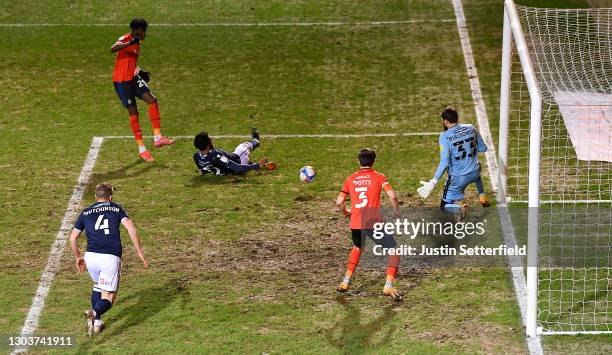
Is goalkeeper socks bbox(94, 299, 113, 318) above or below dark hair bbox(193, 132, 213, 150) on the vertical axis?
below

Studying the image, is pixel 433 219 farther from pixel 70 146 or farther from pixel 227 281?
pixel 70 146

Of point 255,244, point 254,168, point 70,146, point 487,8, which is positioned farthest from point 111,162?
point 487,8

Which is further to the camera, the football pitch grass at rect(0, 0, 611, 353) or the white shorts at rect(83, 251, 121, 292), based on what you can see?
the football pitch grass at rect(0, 0, 611, 353)

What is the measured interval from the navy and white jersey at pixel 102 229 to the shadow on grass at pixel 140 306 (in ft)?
2.69

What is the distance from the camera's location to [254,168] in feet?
55.1

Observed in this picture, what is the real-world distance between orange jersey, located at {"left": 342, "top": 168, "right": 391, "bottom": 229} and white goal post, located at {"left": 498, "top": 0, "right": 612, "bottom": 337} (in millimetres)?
1701

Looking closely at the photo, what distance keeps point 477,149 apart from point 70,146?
6.94 m

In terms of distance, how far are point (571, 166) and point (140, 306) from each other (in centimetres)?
685

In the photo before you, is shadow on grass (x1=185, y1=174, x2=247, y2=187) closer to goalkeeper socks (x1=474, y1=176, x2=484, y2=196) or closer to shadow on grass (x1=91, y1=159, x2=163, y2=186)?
shadow on grass (x1=91, y1=159, x2=163, y2=186)

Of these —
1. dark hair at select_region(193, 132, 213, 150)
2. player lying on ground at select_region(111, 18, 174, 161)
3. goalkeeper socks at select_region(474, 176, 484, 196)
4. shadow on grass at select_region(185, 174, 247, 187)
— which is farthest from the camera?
player lying on ground at select_region(111, 18, 174, 161)

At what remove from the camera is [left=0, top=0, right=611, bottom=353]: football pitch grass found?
12.6 meters

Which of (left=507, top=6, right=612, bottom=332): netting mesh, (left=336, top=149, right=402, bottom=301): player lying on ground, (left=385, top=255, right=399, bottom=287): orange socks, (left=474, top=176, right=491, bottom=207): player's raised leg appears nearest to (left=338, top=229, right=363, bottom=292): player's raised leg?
(left=336, top=149, right=402, bottom=301): player lying on ground

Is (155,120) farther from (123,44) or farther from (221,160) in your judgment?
(221,160)

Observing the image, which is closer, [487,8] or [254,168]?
[254,168]
